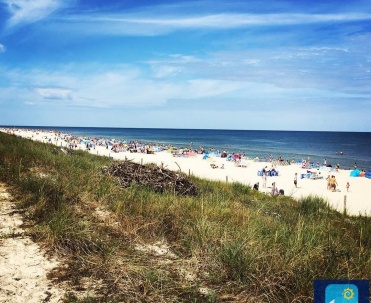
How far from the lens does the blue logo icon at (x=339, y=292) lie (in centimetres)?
232

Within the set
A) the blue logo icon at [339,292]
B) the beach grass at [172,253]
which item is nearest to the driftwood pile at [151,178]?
the beach grass at [172,253]

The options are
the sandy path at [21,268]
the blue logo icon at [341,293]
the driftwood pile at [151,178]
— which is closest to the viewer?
the blue logo icon at [341,293]

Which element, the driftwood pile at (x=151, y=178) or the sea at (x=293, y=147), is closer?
the driftwood pile at (x=151, y=178)

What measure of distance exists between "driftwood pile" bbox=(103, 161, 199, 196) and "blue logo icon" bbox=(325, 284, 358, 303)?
5126 mm

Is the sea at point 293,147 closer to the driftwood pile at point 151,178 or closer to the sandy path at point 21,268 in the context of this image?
the driftwood pile at point 151,178

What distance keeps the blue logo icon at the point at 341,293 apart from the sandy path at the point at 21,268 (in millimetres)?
2276

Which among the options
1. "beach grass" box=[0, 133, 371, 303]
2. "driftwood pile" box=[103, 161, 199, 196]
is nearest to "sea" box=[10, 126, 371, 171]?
"driftwood pile" box=[103, 161, 199, 196]

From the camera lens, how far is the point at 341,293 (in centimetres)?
234

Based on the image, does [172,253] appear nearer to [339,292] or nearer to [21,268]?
[21,268]

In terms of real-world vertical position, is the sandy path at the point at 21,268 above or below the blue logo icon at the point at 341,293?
below

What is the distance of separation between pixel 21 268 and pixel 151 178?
4971mm

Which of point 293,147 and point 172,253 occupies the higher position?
point 293,147

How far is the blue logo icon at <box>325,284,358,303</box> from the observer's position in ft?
7.52

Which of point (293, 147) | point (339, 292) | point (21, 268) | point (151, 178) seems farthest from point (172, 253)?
point (293, 147)
